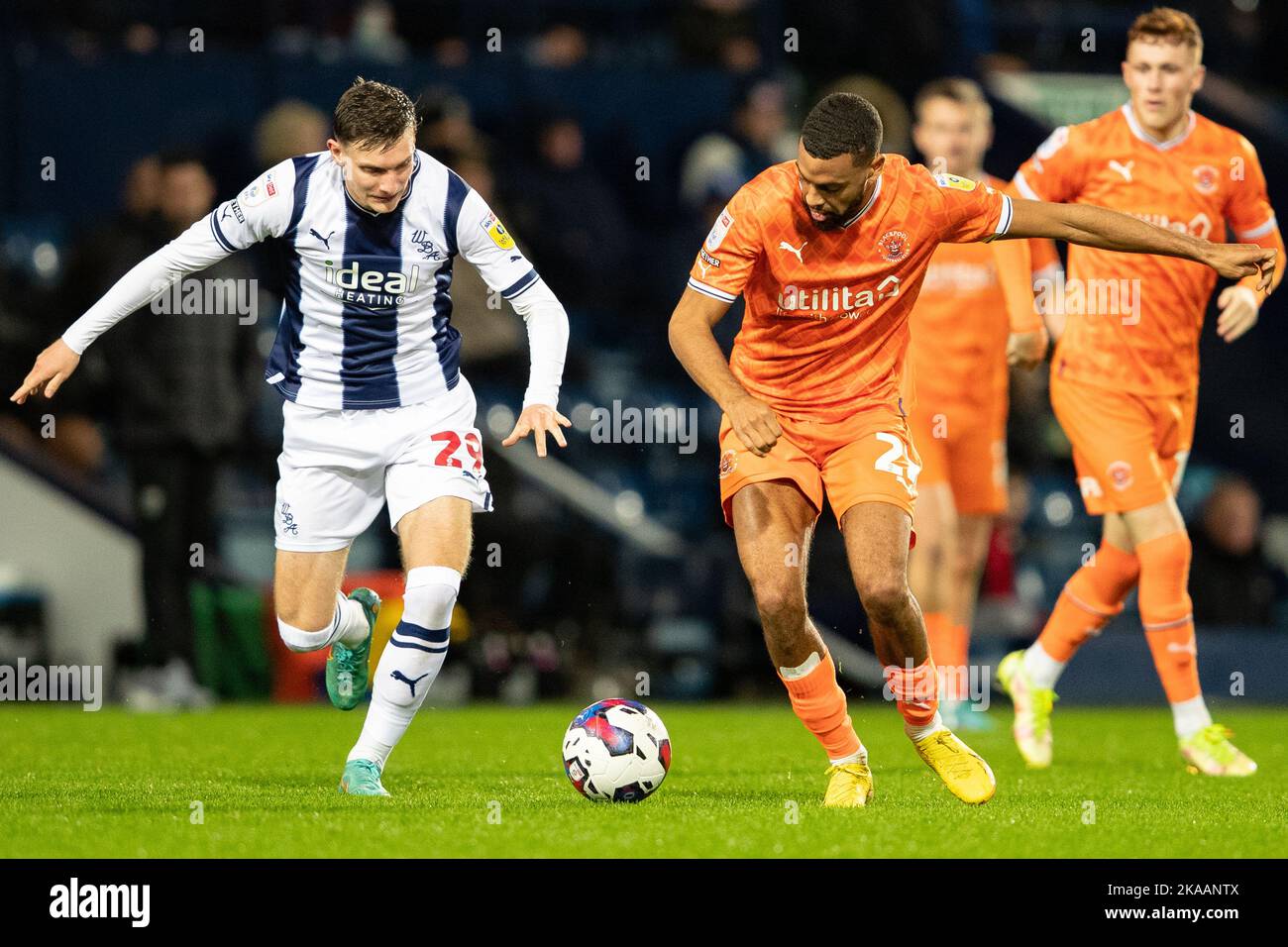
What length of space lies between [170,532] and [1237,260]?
246 inches

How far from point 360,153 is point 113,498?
6.49 meters

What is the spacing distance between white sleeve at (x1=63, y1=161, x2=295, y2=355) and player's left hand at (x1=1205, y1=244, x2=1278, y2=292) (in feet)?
10.2

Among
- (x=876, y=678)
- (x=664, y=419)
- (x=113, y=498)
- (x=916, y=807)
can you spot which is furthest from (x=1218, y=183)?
(x=113, y=498)

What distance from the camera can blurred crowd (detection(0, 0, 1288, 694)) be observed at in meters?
11.1

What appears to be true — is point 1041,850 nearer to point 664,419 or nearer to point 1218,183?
point 1218,183

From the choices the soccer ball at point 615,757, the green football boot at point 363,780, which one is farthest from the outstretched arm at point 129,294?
the soccer ball at point 615,757

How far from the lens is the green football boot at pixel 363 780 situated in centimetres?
680

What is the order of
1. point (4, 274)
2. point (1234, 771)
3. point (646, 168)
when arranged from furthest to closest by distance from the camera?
1. point (646, 168)
2. point (4, 274)
3. point (1234, 771)

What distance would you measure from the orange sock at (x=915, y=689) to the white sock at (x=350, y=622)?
220 cm

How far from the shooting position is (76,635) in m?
12.1
